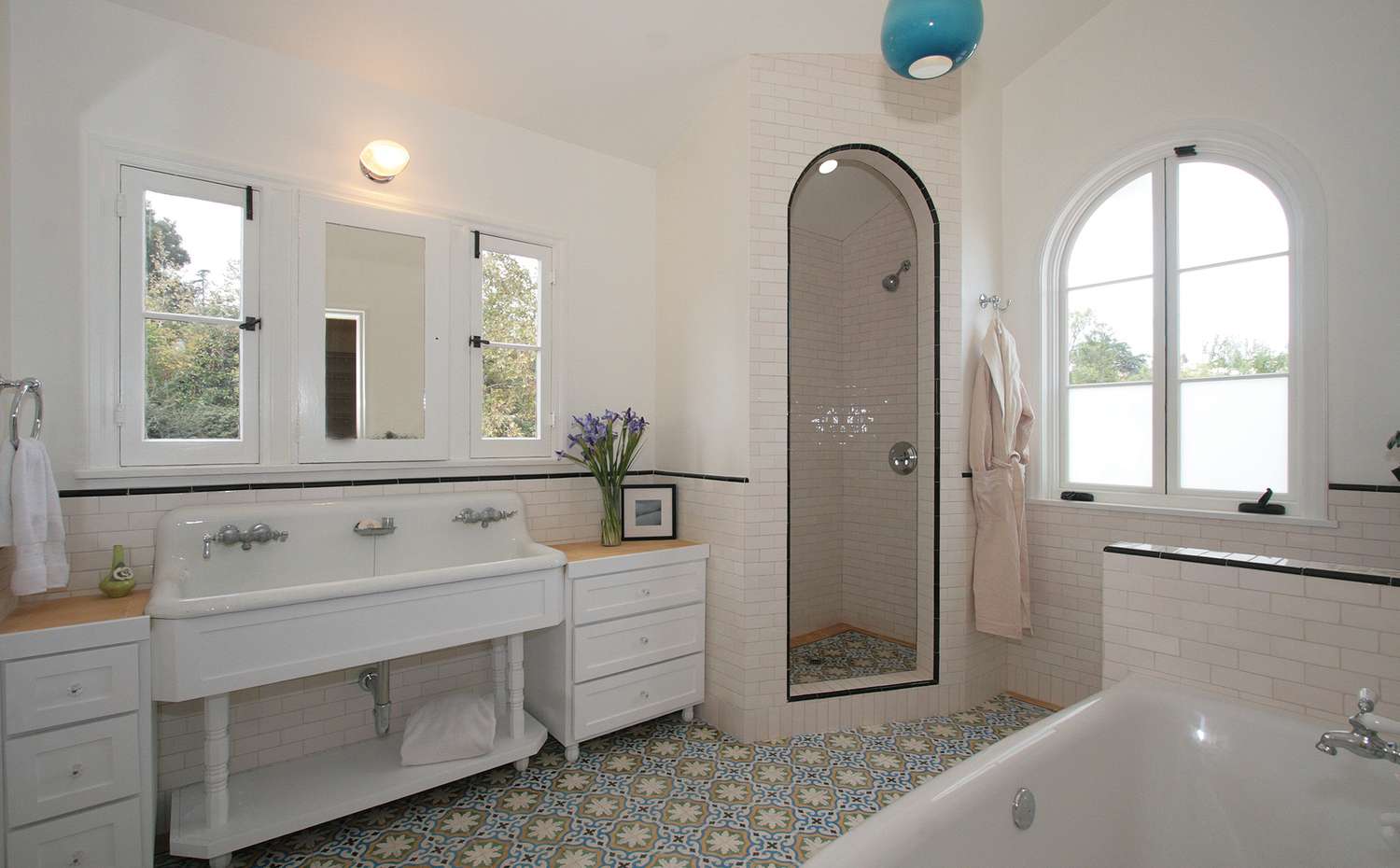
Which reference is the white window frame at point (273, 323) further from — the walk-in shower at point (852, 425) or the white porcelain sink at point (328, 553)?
the walk-in shower at point (852, 425)

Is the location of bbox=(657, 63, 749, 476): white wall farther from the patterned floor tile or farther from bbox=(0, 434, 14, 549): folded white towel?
bbox=(0, 434, 14, 549): folded white towel

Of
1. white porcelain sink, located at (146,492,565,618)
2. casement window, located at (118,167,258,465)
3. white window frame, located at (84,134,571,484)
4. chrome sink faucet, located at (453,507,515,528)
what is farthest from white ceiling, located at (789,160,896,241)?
casement window, located at (118,167,258,465)

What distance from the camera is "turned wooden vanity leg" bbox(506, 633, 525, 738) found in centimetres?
242

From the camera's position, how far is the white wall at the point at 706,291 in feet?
9.14

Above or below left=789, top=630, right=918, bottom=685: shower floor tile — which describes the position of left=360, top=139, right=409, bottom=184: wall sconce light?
above

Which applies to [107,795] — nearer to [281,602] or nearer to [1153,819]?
[281,602]

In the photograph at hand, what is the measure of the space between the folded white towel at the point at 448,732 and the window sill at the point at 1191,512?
2.80 m

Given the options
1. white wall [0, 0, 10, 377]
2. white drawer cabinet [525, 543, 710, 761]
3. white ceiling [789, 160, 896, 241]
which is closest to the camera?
white wall [0, 0, 10, 377]

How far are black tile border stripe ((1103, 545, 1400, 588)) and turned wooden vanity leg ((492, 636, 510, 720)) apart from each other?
7.84ft

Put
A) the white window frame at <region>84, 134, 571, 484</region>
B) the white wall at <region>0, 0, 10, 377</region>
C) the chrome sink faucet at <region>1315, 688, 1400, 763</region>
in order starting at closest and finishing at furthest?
the chrome sink faucet at <region>1315, 688, 1400, 763</region> → the white wall at <region>0, 0, 10, 377</region> → the white window frame at <region>84, 134, 571, 484</region>

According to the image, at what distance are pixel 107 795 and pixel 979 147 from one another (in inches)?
166

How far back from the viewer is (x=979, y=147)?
10.4ft

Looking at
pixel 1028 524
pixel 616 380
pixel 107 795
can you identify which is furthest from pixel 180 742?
pixel 1028 524

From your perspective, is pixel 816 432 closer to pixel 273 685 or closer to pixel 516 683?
pixel 516 683
